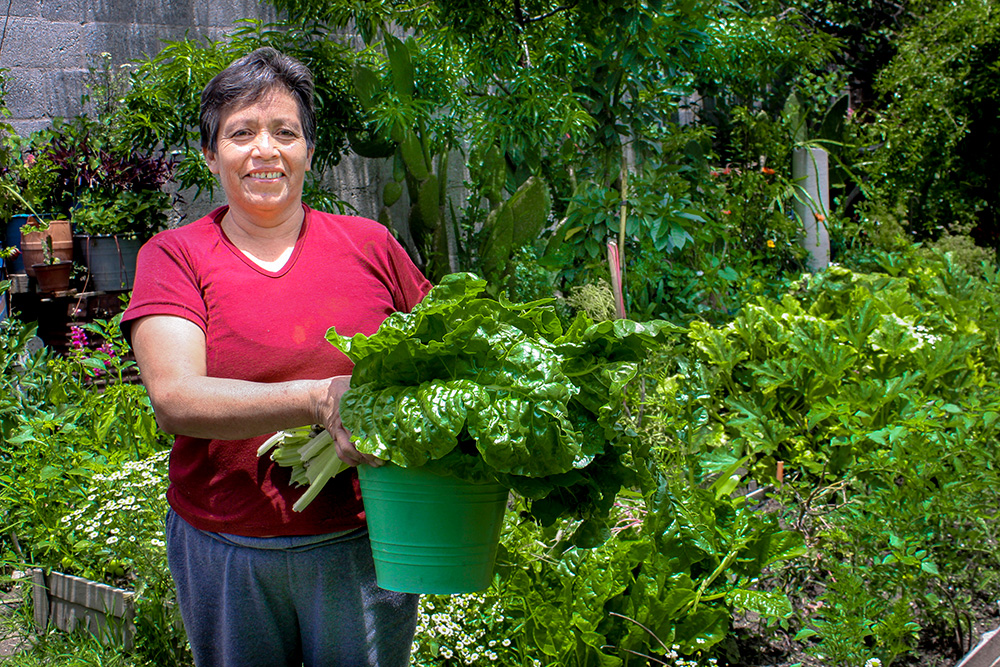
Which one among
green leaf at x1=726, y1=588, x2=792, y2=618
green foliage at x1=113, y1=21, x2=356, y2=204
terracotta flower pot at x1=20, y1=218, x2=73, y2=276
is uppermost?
green foliage at x1=113, y1=21, x2=356, y2=204

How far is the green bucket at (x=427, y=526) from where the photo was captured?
127cm

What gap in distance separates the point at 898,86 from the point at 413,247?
5004mm

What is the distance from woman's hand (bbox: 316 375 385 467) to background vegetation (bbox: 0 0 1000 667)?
442mm

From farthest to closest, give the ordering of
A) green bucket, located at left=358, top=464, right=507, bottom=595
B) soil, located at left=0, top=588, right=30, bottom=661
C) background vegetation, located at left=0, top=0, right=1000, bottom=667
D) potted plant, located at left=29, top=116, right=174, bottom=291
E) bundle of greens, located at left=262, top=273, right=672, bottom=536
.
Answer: potted plant, located at left=29, top=116, right=174, bottom=291 → soil, located at left=0, top=588, right=30, bottom=661 → background vegetation, located at left=0, top=0, right=1000, bottom=667 → green bucket, located at left=358, top=464, right=507, bottom=595 → bundle of greens, located at left=262, top=273, right=672, bottom=536

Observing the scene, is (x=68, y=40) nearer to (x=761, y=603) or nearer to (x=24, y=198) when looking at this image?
(x=24, y=198)

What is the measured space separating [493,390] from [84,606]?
6.43 ft

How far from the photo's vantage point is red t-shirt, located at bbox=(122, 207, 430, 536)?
4.54 feet

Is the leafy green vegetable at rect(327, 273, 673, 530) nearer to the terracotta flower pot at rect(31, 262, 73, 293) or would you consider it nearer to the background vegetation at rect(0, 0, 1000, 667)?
the background vegetation at rect(0, 0, 1000, 667)

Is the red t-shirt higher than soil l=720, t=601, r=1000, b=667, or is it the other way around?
the red t-shirt

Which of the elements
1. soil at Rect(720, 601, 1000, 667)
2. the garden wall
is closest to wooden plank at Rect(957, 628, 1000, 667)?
soil at Rect(720, 601, 1000, 667)

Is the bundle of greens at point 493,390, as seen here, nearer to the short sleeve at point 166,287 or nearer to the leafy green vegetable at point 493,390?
the leafy green vegetable at point 493,390

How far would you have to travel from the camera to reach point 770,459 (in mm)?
3150

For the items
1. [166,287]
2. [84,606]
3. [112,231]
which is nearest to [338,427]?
[166,287]

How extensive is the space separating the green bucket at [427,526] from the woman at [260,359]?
0.15m
